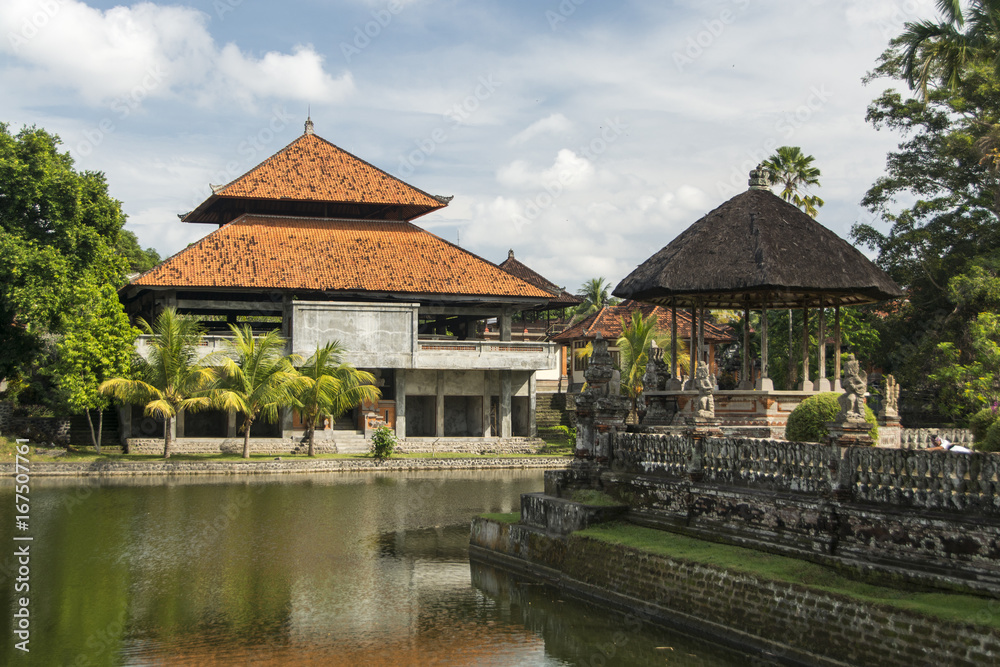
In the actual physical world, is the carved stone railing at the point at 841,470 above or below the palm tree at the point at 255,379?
below

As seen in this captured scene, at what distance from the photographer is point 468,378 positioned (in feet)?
118

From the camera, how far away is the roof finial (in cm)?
1698

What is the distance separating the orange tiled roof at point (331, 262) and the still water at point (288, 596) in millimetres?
13854

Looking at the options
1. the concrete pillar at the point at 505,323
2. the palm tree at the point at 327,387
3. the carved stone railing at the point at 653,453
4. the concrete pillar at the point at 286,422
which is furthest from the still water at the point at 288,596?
the concrete pillar at the point at 505,323

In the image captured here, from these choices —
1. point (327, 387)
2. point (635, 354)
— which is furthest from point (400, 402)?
point (635, 354)

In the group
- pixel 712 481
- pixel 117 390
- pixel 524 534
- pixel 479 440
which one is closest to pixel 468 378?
pixel 479 440

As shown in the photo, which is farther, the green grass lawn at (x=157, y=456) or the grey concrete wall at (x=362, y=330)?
the grey concrete wall at (x=362, y=330)

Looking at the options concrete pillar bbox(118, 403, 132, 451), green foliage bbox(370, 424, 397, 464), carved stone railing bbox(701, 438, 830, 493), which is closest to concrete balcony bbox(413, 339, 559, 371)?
green foliage bbox(370, 424, 397, 464)

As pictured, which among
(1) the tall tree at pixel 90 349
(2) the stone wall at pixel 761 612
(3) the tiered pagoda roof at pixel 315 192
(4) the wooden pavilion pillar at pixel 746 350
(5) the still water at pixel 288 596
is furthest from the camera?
(3) the tiered pagoda roof at pixel 315 192

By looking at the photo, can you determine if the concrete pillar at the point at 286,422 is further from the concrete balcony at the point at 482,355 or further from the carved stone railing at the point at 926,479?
the carved stone railing at the point at 926,479

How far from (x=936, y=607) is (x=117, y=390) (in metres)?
25.4

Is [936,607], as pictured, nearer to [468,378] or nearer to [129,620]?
[129,620]

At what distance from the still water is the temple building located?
13491mm

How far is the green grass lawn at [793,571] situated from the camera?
302 inches
